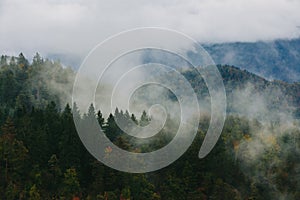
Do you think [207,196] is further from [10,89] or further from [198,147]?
[10,89]

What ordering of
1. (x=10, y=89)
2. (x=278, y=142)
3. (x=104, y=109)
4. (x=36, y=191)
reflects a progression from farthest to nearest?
(x=104, y=109) → (x=10, y=89) → (x=278, y=142) → (x=36, y=191)

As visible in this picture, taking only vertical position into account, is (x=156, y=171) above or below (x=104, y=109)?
below

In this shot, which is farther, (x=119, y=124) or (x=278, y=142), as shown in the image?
(x=278, y=142)

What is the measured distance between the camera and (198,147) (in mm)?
96125

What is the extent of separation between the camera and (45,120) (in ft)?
313

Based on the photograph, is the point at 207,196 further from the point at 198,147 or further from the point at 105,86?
the point at 105,86

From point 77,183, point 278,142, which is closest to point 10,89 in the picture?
point 77,183

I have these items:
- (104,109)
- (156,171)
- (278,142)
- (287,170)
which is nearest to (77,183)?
(156,171)

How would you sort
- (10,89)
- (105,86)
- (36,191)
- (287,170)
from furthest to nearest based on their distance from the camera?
(105,86), (10,89), (287,170), (36,191)

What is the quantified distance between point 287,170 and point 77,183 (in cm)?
4853

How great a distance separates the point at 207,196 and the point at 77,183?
24.9 metres

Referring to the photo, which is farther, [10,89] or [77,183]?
[10,89]

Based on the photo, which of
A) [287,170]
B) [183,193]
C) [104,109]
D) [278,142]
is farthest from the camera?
[104,109]

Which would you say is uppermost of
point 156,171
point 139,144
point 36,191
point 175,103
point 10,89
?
point 175,103
